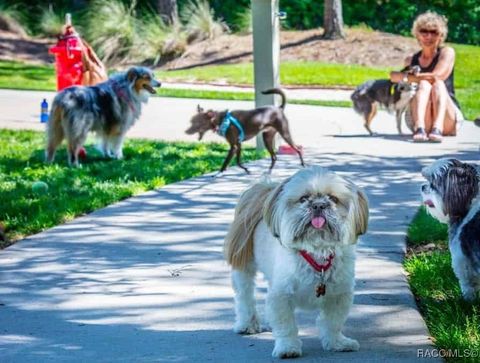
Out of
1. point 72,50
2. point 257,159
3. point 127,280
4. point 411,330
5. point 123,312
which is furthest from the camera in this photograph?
point 72,50

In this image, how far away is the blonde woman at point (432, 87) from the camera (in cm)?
1338

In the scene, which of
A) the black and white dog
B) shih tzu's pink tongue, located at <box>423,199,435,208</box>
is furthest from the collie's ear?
shih tzu's pink tongue, located at <box>423,199,435,208</box>

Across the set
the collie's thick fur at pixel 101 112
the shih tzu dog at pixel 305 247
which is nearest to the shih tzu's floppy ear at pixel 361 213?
the shih tzu dog at pixel 305 247

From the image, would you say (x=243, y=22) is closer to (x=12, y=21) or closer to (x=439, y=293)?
(x=12, y=21)

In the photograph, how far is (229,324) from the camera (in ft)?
19.1

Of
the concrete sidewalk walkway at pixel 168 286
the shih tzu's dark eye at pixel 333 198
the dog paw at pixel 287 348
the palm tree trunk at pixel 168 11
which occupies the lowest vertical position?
the concrete sidewalk walkway at pixel 168 286

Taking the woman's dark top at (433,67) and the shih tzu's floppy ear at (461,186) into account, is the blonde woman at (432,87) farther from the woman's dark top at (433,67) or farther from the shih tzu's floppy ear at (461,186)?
the shih tzu's floppy ear at (461,186)

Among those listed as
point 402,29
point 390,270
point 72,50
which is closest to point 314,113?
point 72,50

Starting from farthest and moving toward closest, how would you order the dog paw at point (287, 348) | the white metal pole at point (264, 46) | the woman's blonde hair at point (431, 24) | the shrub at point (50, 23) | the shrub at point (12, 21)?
the shrub at point (12, 21)
the shrub at point (50, 23)
the woman's blonde hair at point (431, 24)
the white metal pole at point (264, 46)
the dog paw at point (287, 348)

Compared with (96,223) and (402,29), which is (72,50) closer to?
(96,223)

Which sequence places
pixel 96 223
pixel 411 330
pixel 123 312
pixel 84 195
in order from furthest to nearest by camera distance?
pixel 84 195 < pixel 96 223 < pixel 123 312 < pixel 411 330

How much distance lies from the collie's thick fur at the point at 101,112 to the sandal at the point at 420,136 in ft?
10.4

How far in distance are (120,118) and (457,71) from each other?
42.4ft

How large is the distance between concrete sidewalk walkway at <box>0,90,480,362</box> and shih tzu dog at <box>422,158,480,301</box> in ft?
1.14
